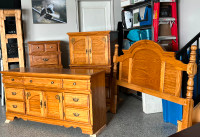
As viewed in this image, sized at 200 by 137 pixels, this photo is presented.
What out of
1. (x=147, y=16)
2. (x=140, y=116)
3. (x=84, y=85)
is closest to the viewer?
(x=84, y=85)

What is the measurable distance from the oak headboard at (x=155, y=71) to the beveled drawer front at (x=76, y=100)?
2.62 feet

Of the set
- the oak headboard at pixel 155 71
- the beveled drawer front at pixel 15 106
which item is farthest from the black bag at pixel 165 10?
the beveled drawer front at pixel 15 106

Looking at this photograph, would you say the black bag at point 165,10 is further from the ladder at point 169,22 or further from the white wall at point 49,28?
the white wall at point 49,28

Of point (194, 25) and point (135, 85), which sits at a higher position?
point (194, 25)

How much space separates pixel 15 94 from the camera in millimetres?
3264

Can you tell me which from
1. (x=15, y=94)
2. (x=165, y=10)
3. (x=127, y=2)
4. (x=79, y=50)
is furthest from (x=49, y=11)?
(x=165, y=10)

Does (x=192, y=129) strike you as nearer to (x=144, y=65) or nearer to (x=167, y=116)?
(x=144, y=65)

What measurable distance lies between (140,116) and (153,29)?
59.2 inches

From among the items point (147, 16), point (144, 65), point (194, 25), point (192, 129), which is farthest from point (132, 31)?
point (192, 129)

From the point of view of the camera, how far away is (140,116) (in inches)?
137

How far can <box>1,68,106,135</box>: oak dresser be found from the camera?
276cm

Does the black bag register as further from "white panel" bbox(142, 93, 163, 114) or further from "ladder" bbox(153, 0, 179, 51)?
"white panel" bbox(142, 93, 163, 114)

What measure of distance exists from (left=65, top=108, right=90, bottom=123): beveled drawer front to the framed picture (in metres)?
2.70

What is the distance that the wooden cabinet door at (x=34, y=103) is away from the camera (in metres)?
3.07
